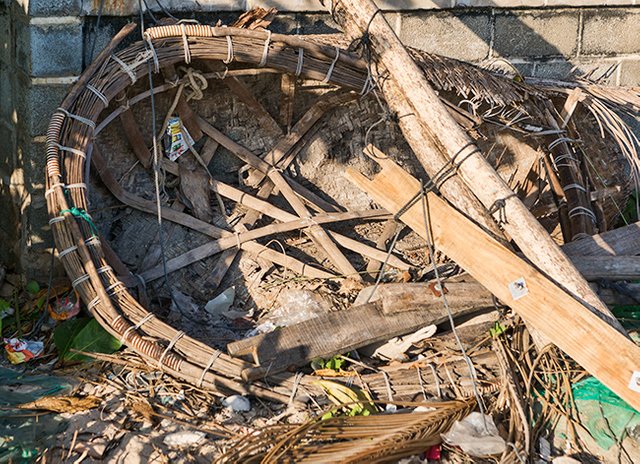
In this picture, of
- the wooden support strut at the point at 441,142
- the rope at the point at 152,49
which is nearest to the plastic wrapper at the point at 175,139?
the rope at the point at 152,49

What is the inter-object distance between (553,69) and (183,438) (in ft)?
12.9

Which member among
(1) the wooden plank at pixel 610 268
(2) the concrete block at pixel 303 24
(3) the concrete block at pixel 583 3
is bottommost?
(1) the wooden plank at pixel 610 268

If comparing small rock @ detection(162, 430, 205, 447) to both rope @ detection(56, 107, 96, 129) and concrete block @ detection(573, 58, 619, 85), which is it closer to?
rope @ detection(56, 107, 96, 129)

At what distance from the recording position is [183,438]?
147 inches

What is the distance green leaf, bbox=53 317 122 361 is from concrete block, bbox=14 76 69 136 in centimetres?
126

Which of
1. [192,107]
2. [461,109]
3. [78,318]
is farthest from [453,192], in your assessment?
[78,318]

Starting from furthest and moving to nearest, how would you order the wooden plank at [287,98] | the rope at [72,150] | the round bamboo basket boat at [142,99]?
the wooden plank at [287,98]
the rope at [72,150]
the round bamboo basket boat at [142,99]

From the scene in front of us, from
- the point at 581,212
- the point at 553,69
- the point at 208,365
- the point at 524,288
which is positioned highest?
the point at 553,69

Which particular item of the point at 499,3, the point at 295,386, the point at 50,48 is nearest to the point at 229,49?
the point at 50,48

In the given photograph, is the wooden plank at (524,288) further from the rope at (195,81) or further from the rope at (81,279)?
the rope at (81,279)

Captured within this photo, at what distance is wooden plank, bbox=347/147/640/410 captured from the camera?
3705mm

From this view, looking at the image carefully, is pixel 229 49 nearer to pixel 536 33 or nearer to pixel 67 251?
pixel 67 251

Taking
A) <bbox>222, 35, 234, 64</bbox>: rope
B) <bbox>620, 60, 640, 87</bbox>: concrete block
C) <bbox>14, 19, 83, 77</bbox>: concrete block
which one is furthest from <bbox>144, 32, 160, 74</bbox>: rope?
<bbox>620, 60, 640, 87</bbox>: concrete block

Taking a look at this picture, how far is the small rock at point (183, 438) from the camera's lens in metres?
3.71
